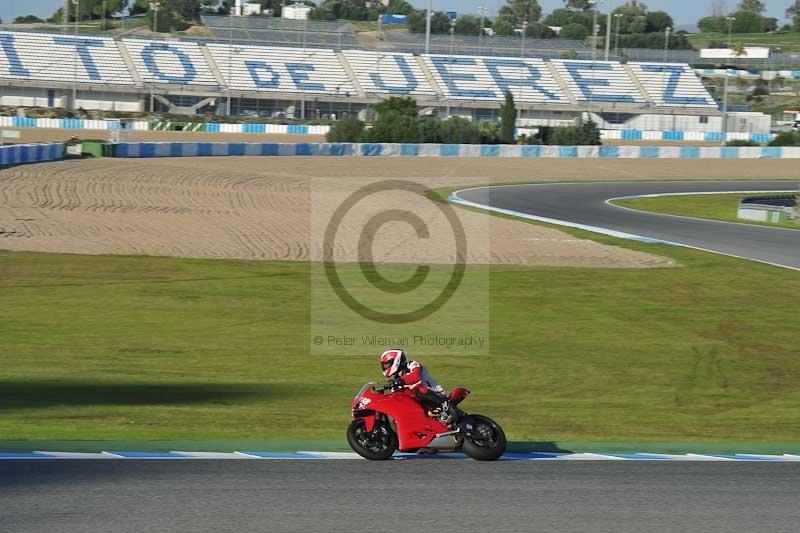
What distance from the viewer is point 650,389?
14797 mm

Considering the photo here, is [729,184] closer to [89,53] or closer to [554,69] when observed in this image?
[554,69]

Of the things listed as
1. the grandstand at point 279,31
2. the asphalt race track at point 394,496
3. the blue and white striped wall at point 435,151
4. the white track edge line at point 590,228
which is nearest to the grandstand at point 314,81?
the grandstand at point 279,31

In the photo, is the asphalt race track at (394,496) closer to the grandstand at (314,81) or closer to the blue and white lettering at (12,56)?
the grandstand at (314,81)

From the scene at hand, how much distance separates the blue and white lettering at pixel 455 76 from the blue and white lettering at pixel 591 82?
36.5 ft

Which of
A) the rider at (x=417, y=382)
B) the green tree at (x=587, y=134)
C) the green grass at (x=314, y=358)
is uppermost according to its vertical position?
the green tree at (x=587, y=134)

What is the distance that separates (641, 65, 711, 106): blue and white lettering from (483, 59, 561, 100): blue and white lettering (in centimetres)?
1323

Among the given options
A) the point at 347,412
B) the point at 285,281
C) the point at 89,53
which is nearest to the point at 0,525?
the point at 347,412

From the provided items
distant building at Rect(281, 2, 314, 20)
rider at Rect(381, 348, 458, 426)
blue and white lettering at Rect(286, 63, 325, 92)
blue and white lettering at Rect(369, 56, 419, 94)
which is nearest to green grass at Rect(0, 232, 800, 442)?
rider at Rect(381, 348, 458, 426)

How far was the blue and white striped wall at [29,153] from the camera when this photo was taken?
46.0 meters

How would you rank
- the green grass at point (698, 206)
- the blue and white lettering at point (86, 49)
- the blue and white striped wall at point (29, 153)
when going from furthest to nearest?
the blue and white lettering at point (86, 49) < the blue and white striped wall at point (29, 153) < the green grass at point (698, 206)

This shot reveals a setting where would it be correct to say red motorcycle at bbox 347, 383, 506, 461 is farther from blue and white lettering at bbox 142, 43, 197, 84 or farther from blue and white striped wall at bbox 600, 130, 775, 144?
blue and white lettering at bbox 142, 43, 197, 84

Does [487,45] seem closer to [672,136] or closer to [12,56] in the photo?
[672,136]

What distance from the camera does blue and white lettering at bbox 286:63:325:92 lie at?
105875 millimetres

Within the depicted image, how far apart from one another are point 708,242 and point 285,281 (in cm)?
1509
